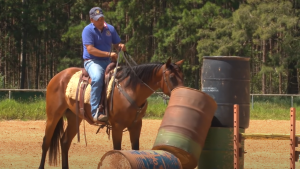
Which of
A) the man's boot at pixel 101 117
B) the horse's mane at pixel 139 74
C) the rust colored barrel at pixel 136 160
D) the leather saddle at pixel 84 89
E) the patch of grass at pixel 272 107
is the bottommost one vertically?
the patch of grass at pixel 272 107

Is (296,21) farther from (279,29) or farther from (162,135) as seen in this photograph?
(162,135)

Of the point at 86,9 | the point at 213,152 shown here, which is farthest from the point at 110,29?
the point at 86,9

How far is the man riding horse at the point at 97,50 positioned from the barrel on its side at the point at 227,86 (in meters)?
1.46

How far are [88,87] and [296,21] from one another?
20129mm

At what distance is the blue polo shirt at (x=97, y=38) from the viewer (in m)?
8.05

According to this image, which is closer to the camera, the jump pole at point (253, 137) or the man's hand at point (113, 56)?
the jump pole at point (253, 137)

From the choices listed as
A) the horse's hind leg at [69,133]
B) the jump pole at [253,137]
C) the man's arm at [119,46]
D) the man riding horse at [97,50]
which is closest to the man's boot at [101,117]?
the man riding horse at [97,50]

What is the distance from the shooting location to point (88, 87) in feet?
27.2

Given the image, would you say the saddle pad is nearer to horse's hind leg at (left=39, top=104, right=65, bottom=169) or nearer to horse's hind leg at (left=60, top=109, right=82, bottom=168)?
horse's hind leg at (left=39, top=104, right=65, bottom=169)

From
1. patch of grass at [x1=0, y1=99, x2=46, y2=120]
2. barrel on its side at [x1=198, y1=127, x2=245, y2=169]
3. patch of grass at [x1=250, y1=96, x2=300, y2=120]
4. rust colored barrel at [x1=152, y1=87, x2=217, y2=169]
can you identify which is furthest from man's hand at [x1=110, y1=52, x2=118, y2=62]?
patch of grass at [x1=250, y1=96, x2=300, y2=120]

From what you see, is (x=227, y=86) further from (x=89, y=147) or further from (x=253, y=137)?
(x=89, y=147)

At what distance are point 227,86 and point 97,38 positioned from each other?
2.15 meters

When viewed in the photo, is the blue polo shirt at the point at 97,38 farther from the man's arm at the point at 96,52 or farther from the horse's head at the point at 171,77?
the horse's head at the point at 171,77

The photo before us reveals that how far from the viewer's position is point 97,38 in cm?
813
